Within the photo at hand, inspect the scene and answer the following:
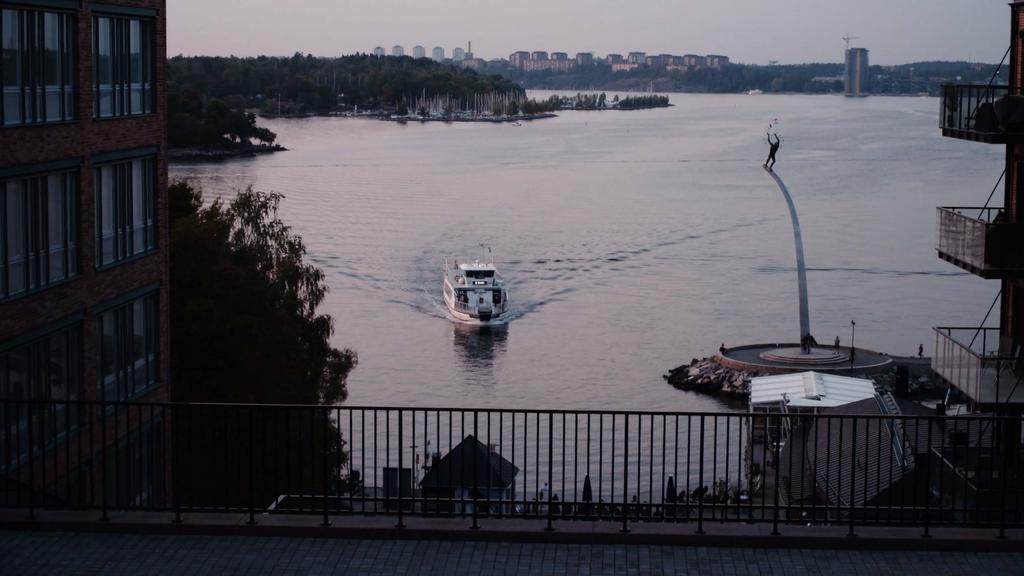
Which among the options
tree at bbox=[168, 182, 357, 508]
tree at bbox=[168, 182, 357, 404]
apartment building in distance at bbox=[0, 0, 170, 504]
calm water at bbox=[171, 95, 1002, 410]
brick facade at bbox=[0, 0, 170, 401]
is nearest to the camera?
apartment building in distance at bbox=[0, 0, 170, 504]

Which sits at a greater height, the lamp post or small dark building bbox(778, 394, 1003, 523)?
small dark building bbox(778, 394, 1003, 523)

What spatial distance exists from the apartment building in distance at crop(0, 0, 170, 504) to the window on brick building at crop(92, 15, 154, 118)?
0.03 metres

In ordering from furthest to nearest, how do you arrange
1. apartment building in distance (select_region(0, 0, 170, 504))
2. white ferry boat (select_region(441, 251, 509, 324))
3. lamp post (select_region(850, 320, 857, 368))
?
white ferry boat (select_region(441, 251, 509, 324))
lamp post (select_region(850, 320, 857, 368))
apartment building in distance (select_region(0, 0, 170, 504))

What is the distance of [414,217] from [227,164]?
51394mm

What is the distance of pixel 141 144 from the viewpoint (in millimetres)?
19984

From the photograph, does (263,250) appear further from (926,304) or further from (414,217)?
(414,217)

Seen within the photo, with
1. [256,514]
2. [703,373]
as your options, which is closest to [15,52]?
[256,514]

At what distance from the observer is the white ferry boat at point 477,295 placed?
66438mm

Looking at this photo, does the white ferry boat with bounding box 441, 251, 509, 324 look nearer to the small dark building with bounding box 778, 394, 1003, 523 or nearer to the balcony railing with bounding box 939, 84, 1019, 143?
the small dark building with bounding box 778, 394, 1003, 523

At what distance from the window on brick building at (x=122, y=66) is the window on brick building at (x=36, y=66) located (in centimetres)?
65

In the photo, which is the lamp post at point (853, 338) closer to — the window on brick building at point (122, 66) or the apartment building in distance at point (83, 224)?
the apartment building in distance at point (83, 224)

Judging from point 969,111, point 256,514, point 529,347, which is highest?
point 969,111

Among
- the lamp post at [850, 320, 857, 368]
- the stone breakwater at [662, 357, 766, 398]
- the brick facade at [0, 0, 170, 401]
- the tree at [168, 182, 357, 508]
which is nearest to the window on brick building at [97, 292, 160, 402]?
the brick facade at [0, 0, 170, 401]

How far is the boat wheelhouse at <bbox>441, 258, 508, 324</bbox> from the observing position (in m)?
66.4
